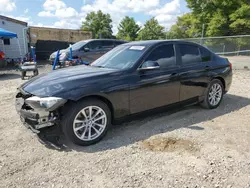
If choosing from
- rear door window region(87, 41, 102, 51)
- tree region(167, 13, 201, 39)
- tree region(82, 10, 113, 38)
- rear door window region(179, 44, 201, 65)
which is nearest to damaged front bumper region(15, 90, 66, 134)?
rear door window region(179, 44, 201, 65)

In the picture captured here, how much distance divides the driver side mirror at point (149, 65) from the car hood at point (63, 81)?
1.60 ft

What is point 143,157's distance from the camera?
309 centimetres

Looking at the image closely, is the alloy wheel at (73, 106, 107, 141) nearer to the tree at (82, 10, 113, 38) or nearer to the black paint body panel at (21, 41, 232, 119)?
the black paint body panel at (21, 41, 232, 119)

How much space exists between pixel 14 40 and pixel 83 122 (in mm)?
17705

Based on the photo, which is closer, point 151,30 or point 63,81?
point 63,81

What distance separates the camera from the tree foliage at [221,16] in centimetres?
2597

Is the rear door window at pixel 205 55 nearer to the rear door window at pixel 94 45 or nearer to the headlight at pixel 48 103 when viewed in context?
the headlight at pixel 48 103

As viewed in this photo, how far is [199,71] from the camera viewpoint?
15.3 ft

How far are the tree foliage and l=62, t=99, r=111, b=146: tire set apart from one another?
1073 inches

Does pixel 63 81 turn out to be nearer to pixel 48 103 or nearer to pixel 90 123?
pixel 48 103

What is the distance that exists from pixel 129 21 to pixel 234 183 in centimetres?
5601

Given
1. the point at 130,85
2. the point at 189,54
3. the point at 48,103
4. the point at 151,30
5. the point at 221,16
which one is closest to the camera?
the point at 48,103

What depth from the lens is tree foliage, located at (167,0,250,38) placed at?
25969 millimetres

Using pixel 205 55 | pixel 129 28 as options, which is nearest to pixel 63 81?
pixel 205 55
